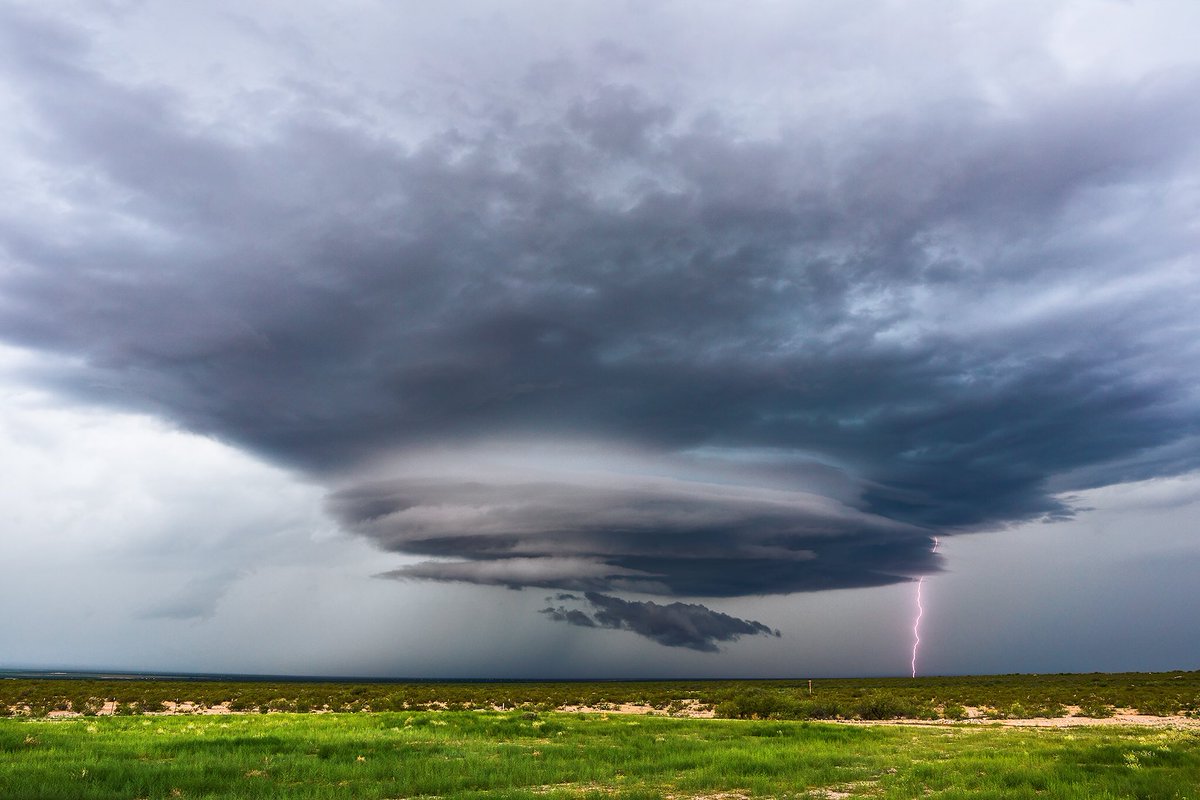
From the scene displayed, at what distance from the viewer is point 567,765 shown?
75.2ft

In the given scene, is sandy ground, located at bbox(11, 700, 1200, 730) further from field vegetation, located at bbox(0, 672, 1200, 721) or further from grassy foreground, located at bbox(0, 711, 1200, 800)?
grassy foreground, located at bbox(0, 711, 1200, 800)

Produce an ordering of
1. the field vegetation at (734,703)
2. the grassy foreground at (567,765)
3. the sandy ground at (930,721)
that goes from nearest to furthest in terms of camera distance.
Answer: the grassy foreground at (567,765) < the sandy ground at (930,721) < the field vegetation at (734,703)

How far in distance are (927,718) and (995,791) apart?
143 feet

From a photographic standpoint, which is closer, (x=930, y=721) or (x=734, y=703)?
(x=930, y=721)

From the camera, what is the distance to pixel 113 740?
27.5 meters

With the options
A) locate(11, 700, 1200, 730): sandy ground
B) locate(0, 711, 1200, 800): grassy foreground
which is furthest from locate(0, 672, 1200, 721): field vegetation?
locate(0, 711, 1200, 800): grassy foreground

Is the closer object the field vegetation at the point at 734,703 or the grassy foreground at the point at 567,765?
the grassy foreground at the point at 567,765

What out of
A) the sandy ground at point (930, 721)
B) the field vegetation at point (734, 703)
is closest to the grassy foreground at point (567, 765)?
the sandy ground at point (930, 721)

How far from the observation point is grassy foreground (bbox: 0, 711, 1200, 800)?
1853 centimetres

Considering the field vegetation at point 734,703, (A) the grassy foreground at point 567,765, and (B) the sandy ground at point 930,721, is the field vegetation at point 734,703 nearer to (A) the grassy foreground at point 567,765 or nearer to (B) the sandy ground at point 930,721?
(B) the sandy ground at point 930,721

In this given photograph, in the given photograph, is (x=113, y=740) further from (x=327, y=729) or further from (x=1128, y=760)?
(x=1128, y=760)

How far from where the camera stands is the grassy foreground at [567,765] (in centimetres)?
1853

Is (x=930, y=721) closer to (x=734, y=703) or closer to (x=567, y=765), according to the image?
(x=734, y=703)

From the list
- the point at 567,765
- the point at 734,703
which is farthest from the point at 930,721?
the point at 567,765
